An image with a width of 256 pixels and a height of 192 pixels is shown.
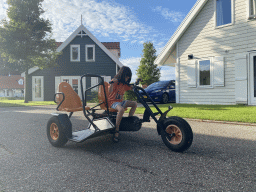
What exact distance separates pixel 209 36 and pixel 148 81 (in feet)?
89.0

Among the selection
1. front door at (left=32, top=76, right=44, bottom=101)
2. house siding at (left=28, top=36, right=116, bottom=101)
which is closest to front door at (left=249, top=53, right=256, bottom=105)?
house siding at (left=28, top=36, right=116, bottom=101)

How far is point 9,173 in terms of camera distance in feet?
8.89

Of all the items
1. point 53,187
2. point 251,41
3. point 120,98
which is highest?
point 251,41

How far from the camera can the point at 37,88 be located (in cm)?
2214

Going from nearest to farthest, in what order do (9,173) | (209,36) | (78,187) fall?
(78,187) < (9,173) < (209,36)

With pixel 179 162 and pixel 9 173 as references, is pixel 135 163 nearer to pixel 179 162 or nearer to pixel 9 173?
pixel 179 162

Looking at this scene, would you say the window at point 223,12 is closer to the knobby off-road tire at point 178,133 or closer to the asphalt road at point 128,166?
the asphalt road at point 128,166

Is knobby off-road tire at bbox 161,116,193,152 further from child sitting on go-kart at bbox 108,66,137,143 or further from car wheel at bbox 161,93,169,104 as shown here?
car wheel at bbox 161,93,169,104

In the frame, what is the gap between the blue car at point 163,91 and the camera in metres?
13.5

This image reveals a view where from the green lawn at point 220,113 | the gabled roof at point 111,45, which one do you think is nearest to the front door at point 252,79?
the green lawn at point 220,113

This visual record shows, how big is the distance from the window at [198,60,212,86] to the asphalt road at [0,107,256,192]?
8212 mm

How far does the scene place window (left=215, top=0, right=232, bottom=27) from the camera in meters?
11.7

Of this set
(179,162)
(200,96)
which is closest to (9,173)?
(179,162)

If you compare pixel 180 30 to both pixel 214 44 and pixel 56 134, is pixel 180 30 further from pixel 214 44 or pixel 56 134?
pixel 56 134
